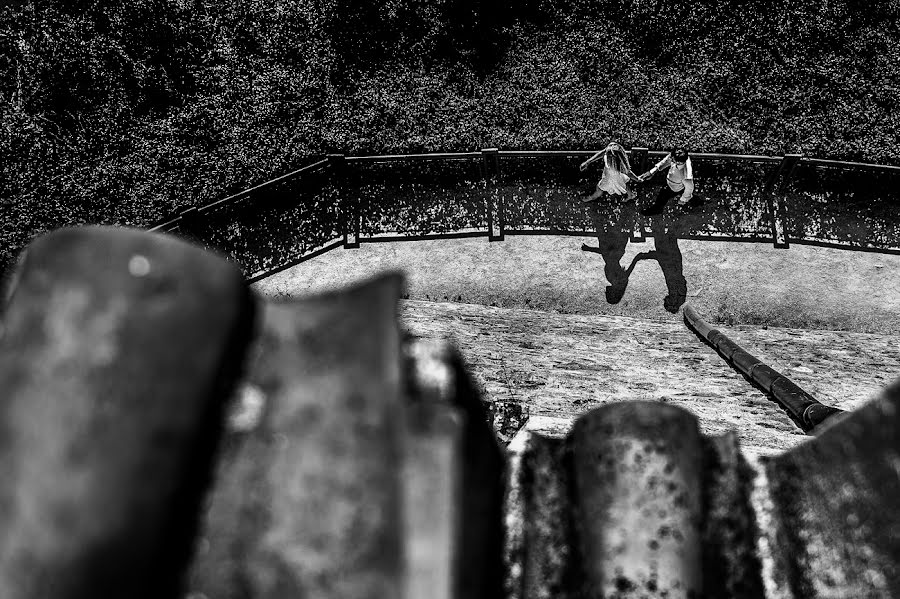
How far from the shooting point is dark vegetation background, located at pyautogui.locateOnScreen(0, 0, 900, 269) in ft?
33.0

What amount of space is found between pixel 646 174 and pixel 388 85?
4653 mm

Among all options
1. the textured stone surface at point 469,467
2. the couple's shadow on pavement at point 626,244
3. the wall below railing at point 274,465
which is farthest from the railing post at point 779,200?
the textured stone surface at point 469,467

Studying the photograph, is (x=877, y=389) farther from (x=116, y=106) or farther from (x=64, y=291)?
(x=116, y=106)

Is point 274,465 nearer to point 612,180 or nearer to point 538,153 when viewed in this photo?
point 612,180

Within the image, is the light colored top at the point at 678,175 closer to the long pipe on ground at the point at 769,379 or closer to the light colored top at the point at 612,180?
the light colored top at the point at 612,180

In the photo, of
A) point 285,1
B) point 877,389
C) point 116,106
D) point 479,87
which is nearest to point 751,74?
point 479,87

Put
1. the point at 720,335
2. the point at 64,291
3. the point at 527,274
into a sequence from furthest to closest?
the point at 527,274 < the point at 720,335 < the point at 64,291

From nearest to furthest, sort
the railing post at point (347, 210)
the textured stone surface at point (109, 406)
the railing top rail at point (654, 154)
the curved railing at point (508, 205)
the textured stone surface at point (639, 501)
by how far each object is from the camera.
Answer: the textured stone surface at point (109, 406) < the textured stone surface at point (639, 501) < the railing top rail at point (654, 154) < the curved railing at point (508, 205) < the railing post at point (347, 210)

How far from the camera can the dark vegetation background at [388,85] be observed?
10070 millimetres

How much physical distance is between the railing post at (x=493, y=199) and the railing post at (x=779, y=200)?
14.0 feet

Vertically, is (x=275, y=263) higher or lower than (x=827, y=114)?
Result: lower

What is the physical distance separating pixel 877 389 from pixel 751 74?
19.8ft

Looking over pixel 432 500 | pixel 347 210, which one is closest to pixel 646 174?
pixel 347 210

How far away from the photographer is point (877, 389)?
6.78 m
